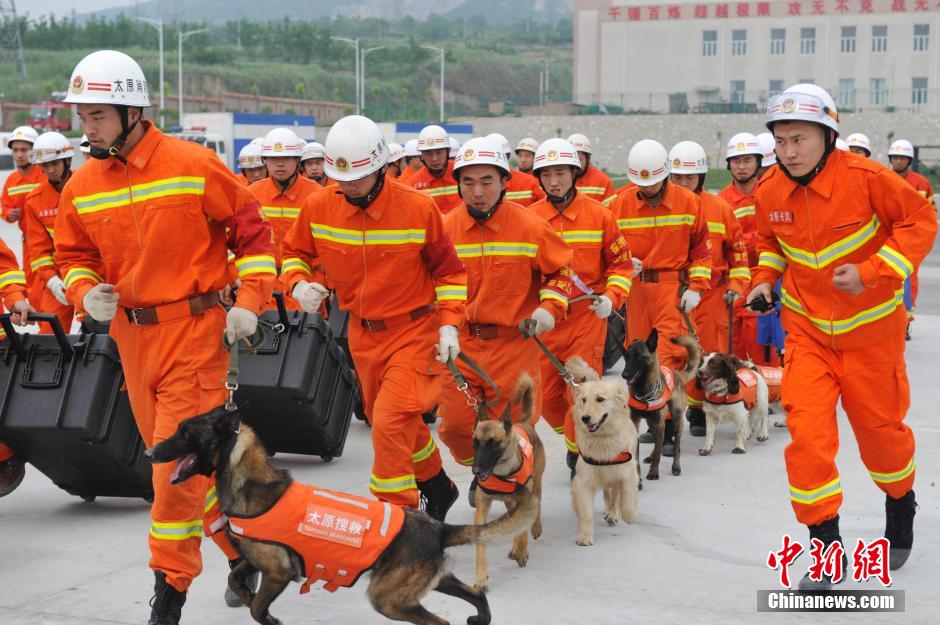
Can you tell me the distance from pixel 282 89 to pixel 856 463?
10550cm

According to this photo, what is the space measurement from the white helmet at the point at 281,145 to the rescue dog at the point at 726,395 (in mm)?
3995

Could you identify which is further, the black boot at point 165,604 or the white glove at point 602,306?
the white glove at point 602,306

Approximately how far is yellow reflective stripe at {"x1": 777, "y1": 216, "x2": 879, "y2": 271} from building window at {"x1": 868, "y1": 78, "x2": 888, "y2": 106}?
247ft

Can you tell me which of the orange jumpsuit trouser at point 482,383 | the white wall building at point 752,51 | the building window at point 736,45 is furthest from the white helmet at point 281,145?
the building window at point 736,45

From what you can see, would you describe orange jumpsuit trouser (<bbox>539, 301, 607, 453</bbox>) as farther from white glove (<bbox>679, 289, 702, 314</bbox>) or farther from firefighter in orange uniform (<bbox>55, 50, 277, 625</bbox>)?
firefighter in orange uniform (<bbox>55, 50, 277, 625</bbox>)

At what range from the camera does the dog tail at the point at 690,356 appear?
28.2 ft

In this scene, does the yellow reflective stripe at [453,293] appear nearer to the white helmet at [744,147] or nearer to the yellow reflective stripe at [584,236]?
the yellow reflective stripe at [584,236]

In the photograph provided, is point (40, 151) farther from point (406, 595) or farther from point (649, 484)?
point (406, 595)

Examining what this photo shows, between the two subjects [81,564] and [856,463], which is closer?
[81,564]

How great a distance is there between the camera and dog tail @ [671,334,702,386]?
8594 mm

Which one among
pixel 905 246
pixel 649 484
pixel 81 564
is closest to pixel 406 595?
pixel 81 564

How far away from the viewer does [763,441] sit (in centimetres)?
925

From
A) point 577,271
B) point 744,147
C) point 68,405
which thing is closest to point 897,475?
point 577,271

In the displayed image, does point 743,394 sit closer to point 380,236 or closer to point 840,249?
point 840,249
